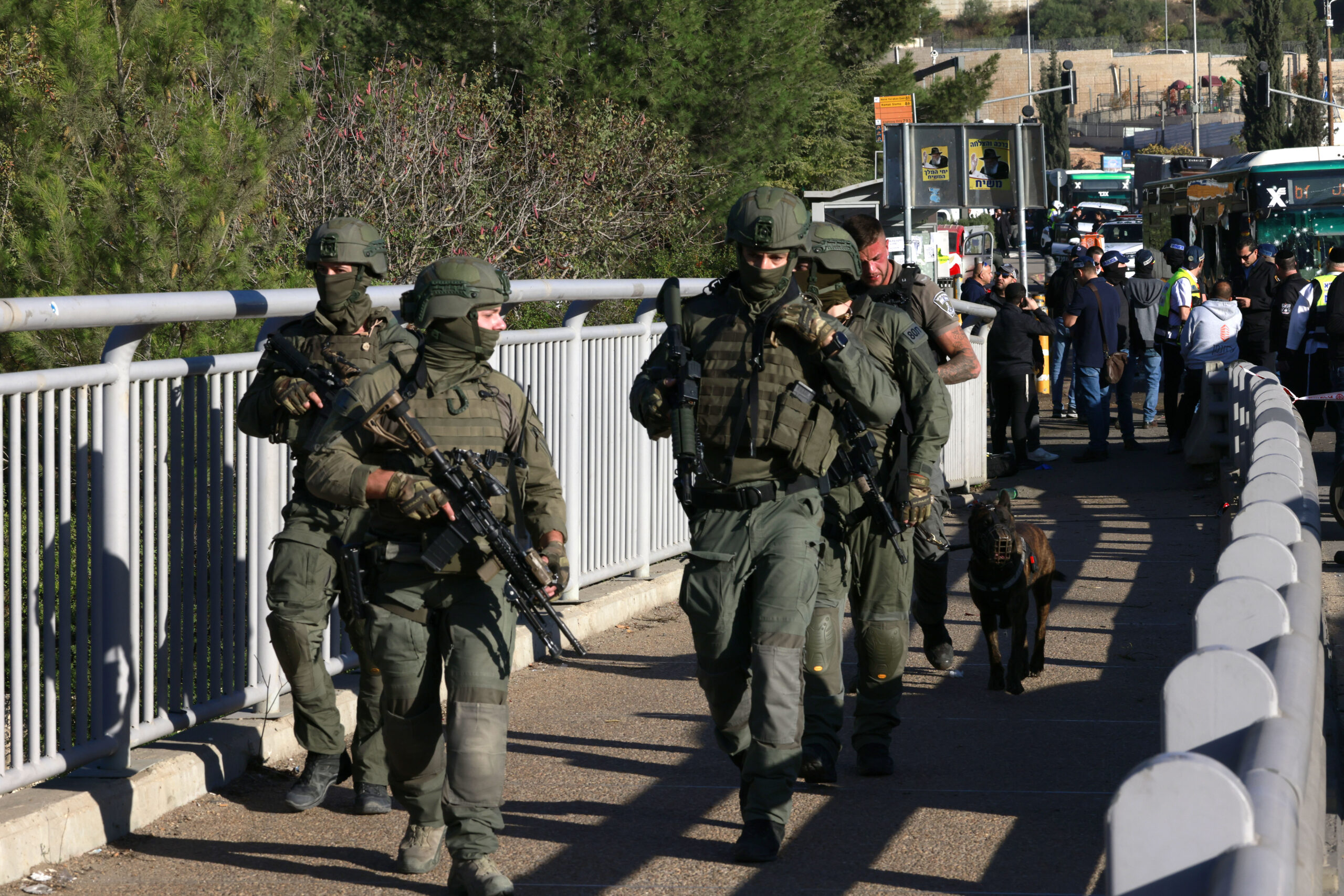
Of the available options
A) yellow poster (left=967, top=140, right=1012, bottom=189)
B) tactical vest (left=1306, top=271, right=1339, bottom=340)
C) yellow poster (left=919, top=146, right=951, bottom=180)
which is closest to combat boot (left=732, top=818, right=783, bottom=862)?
tactical vest (left=1306, top=271, right=1339, bottom=340)

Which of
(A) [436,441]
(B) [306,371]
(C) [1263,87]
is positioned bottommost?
(A) [436,441]

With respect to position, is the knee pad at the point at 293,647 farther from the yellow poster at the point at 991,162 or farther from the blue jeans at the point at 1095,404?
the yellow poster at the point at 991,162

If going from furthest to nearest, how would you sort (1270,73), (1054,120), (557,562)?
1. (1054,120)
2. (1270,73)
3. (557,562)

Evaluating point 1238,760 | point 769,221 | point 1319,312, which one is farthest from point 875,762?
point 1319,312

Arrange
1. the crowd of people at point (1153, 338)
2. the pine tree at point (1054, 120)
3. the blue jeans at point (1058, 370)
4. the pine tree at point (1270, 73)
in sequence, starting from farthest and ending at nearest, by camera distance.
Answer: the pine tree at point (1054, 120) < the pine tree at point (1270, 73) < the blue jeans at point (1058, 370) < the crowd of people at point (1153, 338)

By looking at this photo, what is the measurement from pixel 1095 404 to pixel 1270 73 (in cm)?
6798

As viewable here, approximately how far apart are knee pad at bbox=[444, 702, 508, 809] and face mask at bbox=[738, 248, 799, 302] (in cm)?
145

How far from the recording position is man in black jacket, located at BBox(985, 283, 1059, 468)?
49.4ft

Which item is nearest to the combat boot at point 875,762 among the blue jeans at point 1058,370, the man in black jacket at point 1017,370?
the man in black jacket at point 1017,370

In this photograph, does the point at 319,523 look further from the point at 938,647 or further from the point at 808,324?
the point at 938,647

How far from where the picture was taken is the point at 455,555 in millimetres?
4191

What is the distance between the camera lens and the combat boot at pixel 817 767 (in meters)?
5.29

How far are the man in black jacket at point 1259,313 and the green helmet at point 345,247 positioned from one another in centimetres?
1236

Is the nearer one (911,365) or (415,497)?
(415,497)
